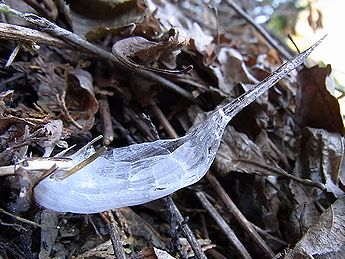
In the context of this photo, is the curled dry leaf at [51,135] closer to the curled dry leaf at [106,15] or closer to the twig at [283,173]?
the curled dry leaf at [106,15]

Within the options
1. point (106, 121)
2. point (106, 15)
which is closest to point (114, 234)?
point (106, 121)

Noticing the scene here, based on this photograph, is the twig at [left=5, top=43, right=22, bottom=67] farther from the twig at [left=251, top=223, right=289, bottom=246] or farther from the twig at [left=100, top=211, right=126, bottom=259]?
the twig at [left=251, top=223, right=289, bottom=246]

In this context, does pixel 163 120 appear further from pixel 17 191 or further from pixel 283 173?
pixel 17 191

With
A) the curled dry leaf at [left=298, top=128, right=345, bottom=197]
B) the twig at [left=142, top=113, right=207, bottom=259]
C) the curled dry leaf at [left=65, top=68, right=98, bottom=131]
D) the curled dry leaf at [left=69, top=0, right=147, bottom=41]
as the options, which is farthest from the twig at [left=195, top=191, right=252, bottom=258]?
the curled dry leaf at [left=69, top=0, right=147, bottom=41]

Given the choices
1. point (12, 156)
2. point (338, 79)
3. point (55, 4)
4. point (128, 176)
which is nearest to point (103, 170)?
point (128, 176)

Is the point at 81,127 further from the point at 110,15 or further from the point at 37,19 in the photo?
the point at 110,15
